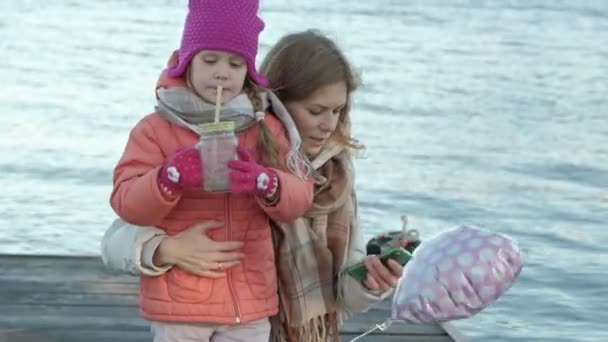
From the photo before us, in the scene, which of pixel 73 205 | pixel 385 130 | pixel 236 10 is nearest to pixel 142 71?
pixel 385 130

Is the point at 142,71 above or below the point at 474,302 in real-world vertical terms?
below

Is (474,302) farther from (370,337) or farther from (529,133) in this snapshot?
(529,133)

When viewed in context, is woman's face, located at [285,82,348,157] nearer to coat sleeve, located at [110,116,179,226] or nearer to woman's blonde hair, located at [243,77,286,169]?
woman's blonde hair, located at [243,77,286,169]

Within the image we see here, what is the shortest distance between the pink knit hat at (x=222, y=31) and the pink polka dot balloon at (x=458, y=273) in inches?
21.2

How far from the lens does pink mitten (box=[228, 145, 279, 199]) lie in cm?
304

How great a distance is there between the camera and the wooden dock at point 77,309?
16.0 ft

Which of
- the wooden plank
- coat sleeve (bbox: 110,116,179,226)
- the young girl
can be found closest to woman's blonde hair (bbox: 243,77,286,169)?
the young girl

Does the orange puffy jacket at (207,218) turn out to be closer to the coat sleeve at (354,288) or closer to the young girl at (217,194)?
the young girl at (217,194)

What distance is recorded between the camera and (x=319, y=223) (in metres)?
3.47

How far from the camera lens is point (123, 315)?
5.08m

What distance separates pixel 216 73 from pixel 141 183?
294 millimetres

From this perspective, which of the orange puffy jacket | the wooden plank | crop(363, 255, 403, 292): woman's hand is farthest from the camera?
the wooden plank

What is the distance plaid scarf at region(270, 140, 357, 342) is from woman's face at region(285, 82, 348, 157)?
0.18ft

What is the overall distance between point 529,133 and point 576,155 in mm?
766
